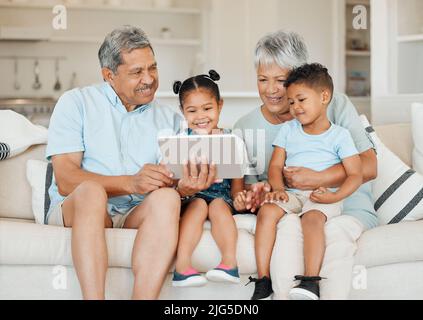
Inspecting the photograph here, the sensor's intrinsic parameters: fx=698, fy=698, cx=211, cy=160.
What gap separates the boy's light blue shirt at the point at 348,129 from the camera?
2004 millimetres

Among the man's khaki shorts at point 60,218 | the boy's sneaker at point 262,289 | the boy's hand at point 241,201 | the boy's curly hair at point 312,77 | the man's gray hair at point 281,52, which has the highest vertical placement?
the man's gray hair at point 281,52

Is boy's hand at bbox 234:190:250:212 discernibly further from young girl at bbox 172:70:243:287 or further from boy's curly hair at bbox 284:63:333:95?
boy's curly hair at bbox 284:63:333:95

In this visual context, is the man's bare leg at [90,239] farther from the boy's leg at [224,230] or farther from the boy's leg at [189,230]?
the boy's leg at [224,230]

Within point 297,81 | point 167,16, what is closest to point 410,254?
point 297,81

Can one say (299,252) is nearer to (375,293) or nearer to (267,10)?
(375,293)

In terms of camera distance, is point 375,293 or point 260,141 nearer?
point 375,293

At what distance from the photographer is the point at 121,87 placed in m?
1.98

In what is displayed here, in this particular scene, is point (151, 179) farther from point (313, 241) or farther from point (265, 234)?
point (313, 241)

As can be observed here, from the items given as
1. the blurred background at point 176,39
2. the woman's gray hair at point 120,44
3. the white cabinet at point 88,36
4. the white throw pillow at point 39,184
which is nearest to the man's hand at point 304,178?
the woman's gray hair at point 120,44

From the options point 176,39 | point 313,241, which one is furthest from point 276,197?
point 176,39

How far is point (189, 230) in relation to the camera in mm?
1751

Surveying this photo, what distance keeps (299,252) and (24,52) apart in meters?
3.50

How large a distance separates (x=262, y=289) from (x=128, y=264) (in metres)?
0.34
